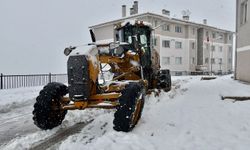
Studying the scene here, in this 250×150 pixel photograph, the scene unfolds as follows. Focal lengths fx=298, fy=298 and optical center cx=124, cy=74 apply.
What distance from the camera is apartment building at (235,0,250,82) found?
13812 mm

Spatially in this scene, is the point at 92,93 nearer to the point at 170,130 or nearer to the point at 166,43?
the point at 170,130

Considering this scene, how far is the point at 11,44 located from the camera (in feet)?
247

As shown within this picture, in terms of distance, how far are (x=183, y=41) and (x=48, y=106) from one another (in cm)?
4006

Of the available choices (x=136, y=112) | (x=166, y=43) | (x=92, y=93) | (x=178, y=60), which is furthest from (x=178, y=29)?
(x=92, y=93)

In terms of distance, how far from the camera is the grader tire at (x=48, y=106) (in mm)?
6859

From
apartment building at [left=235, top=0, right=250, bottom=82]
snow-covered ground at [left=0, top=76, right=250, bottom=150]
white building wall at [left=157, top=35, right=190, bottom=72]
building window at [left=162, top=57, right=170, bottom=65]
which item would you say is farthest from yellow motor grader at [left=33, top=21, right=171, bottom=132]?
building window at [left=162, top=57, right=170, bottom=65]

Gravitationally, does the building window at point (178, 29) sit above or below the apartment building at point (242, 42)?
above

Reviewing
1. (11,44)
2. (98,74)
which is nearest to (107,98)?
(98,74)

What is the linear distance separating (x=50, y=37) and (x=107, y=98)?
257 ft

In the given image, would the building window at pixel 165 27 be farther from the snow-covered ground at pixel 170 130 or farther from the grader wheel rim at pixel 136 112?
the grader wheel rim at pixel 136 112

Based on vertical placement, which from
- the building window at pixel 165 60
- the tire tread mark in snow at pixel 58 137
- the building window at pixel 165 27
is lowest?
the tire tread mark in snow at pixel 58 137

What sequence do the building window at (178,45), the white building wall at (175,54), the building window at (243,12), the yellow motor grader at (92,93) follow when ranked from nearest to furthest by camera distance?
the yellow motor grader at (92,93) → the building window at (243,12) → the white building wall at (175,54) → the building window at (178,45)

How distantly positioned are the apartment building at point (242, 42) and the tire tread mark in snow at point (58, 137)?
911 centimetres

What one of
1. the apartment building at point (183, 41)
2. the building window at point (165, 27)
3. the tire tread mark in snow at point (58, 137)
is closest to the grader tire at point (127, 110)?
the tire tread mark in snow at point (58, 137)
